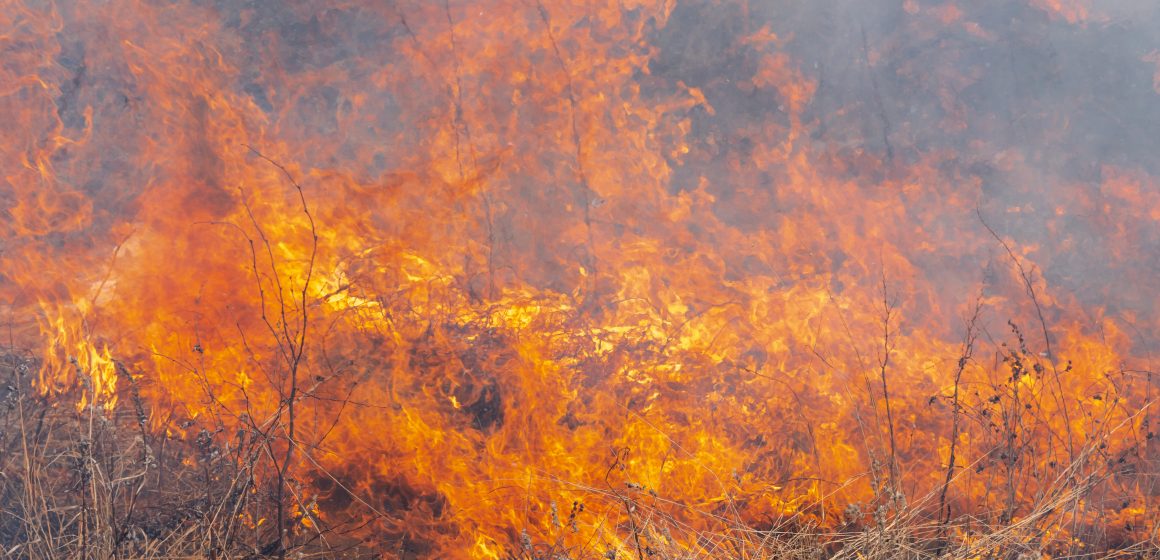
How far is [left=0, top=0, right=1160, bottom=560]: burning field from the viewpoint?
4789 mm

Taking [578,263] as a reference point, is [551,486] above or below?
below

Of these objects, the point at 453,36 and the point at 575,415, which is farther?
the point at 453,36

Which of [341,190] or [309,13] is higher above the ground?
[309,13]

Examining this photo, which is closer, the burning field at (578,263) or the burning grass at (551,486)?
the burning grass at (551,486)

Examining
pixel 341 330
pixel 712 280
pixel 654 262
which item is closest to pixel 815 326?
pixel 712 280

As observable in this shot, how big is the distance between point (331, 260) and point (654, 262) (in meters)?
2.16

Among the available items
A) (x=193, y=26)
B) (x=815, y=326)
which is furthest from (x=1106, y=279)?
(x=193, y=26)

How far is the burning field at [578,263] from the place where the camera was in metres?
4.79

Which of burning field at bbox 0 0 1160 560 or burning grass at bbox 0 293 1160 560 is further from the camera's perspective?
burning field at bbox 0 0 1160 560

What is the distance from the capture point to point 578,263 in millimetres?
5098

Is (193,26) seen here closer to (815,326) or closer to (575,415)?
(575,415)

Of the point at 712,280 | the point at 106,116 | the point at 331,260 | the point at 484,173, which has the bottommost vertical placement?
the point at 712,280

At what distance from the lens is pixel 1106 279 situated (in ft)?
16.4

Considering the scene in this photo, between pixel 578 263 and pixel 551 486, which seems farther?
pixel 578 263
